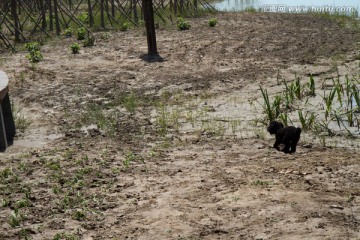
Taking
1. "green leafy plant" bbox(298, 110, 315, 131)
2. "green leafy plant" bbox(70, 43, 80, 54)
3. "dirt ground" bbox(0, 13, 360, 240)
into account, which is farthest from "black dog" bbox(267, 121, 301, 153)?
"green leafy plant" bbox(70, 43, 80, 54)

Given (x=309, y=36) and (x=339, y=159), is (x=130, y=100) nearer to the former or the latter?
(x=339, y=159)

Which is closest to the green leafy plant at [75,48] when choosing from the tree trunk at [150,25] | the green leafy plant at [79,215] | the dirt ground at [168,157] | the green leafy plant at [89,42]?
the dirt ground at [168,157]

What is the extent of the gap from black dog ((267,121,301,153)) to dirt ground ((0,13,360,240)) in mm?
190

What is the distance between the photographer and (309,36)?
1820 centimetres

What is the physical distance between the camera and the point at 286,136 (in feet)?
27.9

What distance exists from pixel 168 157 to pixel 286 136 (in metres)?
1.57

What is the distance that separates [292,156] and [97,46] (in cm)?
1016

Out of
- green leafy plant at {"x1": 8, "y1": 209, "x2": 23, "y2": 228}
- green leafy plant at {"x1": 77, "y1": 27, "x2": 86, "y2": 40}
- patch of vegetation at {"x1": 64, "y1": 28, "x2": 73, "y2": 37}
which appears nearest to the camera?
green leafy plant at {"x1": 8, "y1": 209, "x2": 23, "y2": 228}

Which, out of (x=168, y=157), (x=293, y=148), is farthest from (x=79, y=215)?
(x=293, y=148)

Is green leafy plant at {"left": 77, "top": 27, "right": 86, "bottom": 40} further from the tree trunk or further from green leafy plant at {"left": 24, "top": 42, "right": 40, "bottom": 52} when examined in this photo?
the tree trunk

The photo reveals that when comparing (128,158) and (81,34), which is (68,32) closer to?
(81,34)

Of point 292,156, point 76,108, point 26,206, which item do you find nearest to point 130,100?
point 76,108

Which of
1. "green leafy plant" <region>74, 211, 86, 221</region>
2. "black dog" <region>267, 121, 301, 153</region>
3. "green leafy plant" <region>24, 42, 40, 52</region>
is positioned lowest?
"green leafy plant" <region>74, 211, 86, 221</region>

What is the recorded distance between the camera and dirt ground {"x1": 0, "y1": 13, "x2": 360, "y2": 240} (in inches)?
261
